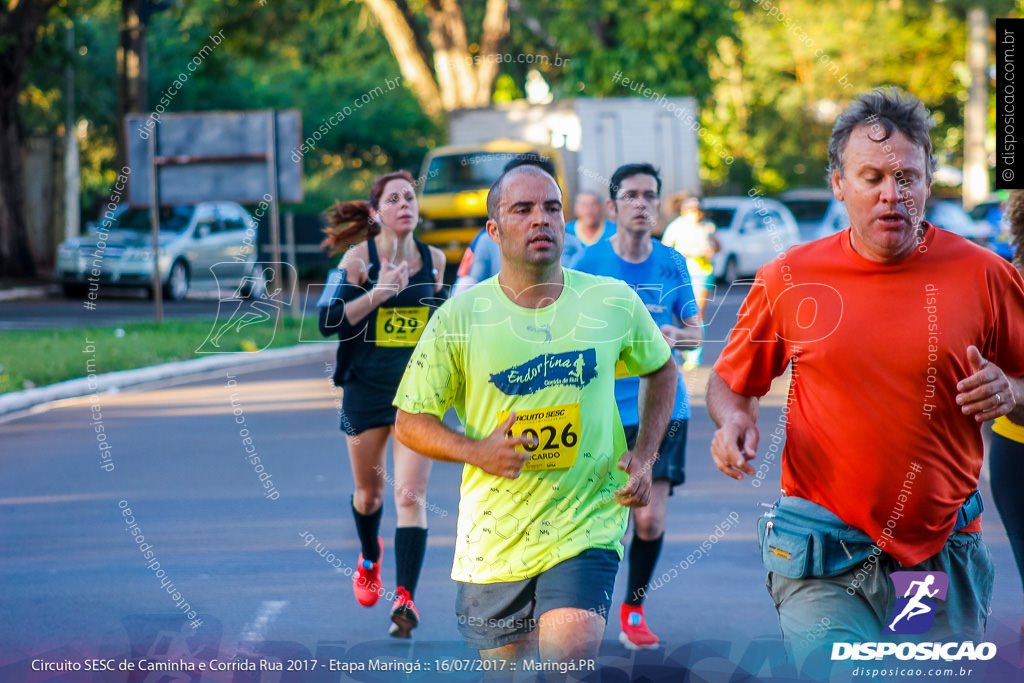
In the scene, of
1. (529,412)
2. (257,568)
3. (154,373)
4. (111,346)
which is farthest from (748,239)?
(529,412)

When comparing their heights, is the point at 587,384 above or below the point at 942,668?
above

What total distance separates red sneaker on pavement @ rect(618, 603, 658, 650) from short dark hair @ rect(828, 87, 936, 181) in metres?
2.62

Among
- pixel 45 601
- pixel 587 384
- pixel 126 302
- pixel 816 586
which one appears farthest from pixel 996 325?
pixel 126 302

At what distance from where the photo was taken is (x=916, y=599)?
11.6 feet

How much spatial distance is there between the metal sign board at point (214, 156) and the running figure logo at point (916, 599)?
15.4 m

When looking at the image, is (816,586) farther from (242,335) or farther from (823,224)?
(823,224)

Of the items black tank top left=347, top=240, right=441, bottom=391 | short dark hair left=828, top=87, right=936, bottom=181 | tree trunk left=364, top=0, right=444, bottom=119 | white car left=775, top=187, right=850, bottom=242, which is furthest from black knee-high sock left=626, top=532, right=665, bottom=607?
white car left=775, top=187, right=850, bottom=242

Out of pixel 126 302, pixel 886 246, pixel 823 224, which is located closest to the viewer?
pixel 886 246

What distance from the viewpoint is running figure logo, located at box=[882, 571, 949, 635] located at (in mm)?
3533

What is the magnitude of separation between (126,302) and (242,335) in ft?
24.8

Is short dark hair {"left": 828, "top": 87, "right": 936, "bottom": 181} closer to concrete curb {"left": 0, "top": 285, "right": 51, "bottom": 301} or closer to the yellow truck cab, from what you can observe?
the yellow truck cab

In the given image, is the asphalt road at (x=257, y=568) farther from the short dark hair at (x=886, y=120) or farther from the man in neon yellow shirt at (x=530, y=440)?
the short dark hair at (x=886, y=120)

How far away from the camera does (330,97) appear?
4100 centimetres

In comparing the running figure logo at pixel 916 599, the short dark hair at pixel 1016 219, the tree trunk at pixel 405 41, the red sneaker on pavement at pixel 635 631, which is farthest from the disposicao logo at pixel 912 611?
the tree trunk at pixel 405 41
